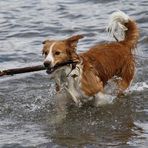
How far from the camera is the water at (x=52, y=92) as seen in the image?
7.71 metres

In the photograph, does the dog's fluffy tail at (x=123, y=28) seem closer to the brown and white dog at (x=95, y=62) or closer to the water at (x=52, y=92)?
the brown and white dog at (x=95, y=62)

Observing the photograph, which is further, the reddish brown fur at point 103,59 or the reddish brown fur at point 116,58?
the reddish brown fur at point 116,58

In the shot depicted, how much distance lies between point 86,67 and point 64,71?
0.52 m

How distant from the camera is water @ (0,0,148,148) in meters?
7.71

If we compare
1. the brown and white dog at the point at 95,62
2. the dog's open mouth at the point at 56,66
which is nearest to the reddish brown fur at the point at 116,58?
the brown and white dog at the point at 95,62

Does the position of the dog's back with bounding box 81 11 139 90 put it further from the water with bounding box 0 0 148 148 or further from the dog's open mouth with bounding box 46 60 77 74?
the dog's open mouth with bounding box 46 60 77 74

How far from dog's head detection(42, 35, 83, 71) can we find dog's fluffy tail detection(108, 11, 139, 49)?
1595mm

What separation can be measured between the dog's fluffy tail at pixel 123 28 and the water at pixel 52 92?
0.97m

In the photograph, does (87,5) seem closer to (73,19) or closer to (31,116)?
(73,19)

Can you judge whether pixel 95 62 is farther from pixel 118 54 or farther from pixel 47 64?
pixel 47 64

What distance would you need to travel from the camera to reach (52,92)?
33.3 feet

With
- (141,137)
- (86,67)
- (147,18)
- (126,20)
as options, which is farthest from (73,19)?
(141,137)

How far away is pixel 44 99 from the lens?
32.2 ft

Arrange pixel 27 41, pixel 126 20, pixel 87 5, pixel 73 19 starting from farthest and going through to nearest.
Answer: pixel 87 5 < pixel 73 19 < pixel 27 41 < pixel 126 20
